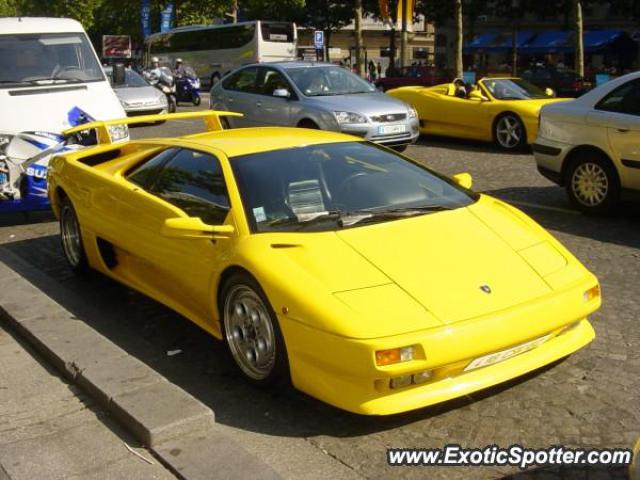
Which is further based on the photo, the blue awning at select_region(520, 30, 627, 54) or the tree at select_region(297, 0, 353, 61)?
the tree at select_region(297, 0, 353, 61)

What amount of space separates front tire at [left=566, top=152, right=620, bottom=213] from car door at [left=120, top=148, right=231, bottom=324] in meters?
4.48

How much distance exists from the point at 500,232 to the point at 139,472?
2.19 m

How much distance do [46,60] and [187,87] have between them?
16.2 meters

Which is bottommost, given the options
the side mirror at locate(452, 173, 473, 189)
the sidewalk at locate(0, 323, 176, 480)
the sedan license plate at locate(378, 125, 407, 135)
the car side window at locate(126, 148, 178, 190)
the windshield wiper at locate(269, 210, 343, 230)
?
the sidewalk at locate(0, 323, 176, 480)

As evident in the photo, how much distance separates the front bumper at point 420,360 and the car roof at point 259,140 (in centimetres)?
143

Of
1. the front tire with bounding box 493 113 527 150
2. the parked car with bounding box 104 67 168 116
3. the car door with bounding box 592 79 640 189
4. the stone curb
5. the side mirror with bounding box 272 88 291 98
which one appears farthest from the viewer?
the parked car with bounding box 104 67 168 116

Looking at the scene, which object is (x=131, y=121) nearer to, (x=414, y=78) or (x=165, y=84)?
(x=165, y=84)

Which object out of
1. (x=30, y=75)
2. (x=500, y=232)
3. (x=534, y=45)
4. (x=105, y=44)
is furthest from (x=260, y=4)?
(x=500, y=232)

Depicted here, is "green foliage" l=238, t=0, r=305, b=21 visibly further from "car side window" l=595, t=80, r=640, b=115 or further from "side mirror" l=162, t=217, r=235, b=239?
"side mirror" l=162, t=217, r=235, b=239

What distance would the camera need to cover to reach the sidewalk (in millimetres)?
3352

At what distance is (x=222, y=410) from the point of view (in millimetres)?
3912

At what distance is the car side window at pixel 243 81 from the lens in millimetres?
13495

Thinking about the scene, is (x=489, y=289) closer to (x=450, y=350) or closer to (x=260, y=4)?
(x=450, y=350)

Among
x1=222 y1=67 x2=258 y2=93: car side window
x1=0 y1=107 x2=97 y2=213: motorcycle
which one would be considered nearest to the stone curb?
x1=0 y1=107 x2=97 y2=213: motorcycle
